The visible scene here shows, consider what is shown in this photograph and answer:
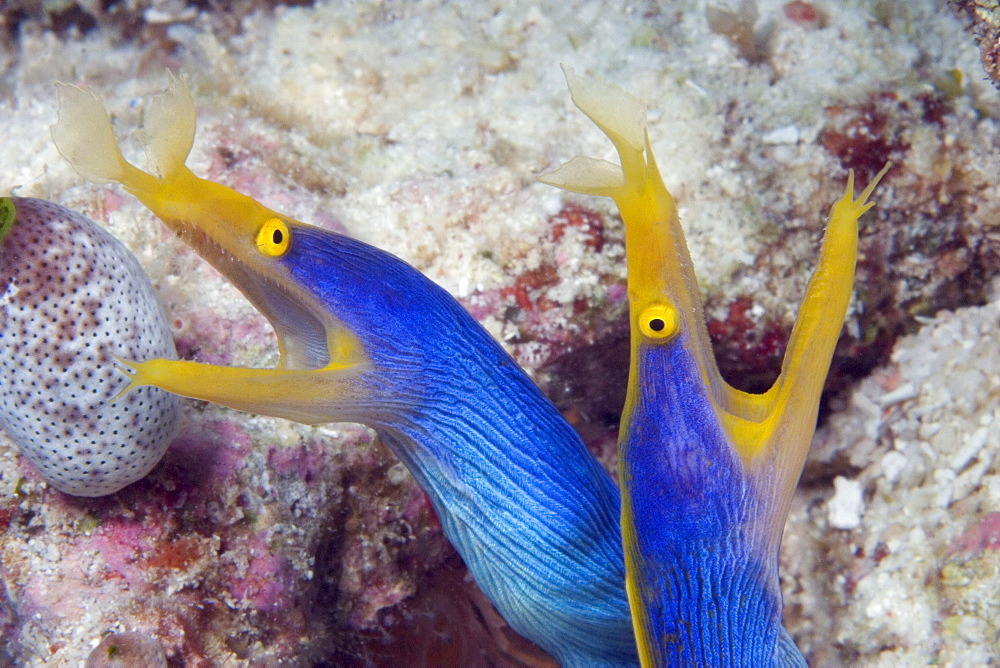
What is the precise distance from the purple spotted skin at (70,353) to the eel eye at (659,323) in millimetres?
1548

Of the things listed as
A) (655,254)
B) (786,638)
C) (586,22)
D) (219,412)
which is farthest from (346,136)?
(786,638)

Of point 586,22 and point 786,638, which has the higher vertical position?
point 586,22

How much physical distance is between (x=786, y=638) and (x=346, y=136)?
3.30 meters

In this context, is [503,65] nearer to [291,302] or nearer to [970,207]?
[291,302]

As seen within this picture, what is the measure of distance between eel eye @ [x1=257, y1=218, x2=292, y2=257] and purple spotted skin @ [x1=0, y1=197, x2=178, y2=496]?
525 millimetres

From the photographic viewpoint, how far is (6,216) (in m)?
1.81

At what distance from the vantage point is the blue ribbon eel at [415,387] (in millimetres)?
1805

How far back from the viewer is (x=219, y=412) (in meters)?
2.38

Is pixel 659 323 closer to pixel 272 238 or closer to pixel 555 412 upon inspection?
pixel 555 412

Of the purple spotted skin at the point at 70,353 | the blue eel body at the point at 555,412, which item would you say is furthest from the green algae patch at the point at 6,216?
the blue eel body at the point at 555,412

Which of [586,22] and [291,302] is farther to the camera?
[586,22]

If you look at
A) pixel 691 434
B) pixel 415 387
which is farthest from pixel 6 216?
pixel 691 434

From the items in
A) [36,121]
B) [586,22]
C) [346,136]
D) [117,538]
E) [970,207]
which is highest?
[586,22]

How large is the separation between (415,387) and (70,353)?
1.03 metres
